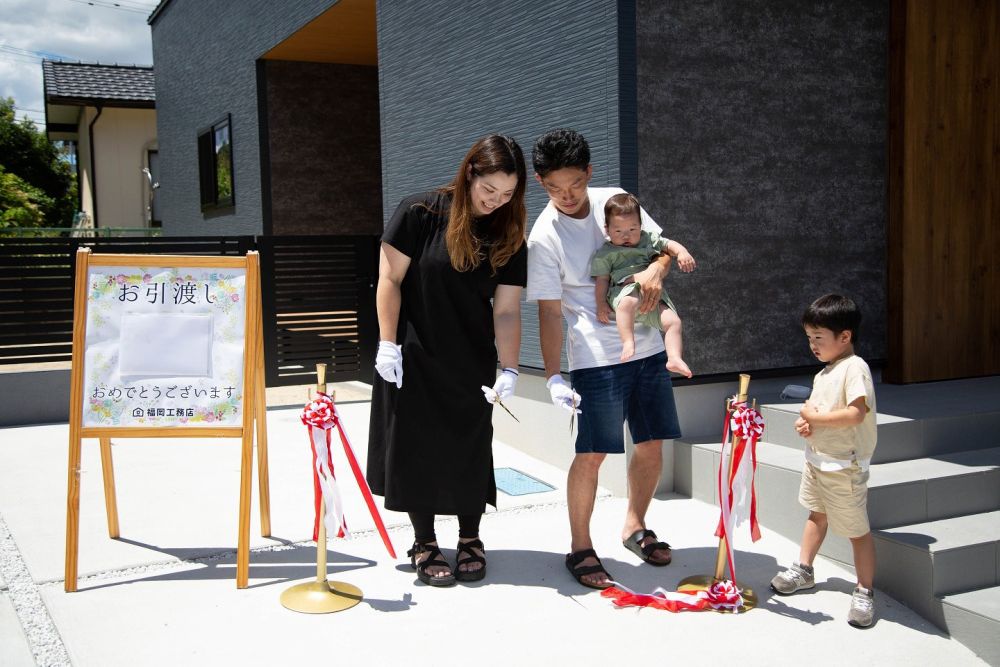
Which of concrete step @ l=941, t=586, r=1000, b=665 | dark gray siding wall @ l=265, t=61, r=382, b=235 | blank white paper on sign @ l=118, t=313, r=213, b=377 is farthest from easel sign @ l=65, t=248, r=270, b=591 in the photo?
dark gray siding wall @ l=265, t=61, r=382, b=235

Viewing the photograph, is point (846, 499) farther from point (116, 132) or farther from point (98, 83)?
point (116, 132)

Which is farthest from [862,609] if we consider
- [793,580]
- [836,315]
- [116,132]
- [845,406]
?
[116,132]

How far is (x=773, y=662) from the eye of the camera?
2.86m

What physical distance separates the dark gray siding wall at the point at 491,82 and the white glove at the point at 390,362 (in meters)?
1.92

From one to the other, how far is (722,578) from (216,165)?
1129 centimetres

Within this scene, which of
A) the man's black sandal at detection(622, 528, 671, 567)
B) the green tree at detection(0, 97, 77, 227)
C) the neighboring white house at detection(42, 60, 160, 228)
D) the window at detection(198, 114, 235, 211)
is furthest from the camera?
the green tree at detection(0, 97, 77, 227)

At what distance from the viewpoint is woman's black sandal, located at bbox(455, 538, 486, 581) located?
3586mm

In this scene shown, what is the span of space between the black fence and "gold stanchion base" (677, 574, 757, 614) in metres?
5.27

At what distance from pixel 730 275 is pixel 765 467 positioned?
1.36 m

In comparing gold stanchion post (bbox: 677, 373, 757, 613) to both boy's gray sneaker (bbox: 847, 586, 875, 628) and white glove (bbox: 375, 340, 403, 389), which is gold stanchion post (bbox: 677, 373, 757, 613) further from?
white glove (bbox: 375, 340, 403, 389)

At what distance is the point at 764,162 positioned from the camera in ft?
16.8

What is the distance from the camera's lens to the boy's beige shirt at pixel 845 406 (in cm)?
311

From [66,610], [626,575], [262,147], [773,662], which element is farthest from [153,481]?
[262,147]

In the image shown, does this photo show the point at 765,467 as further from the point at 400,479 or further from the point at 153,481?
the point at 153,481
